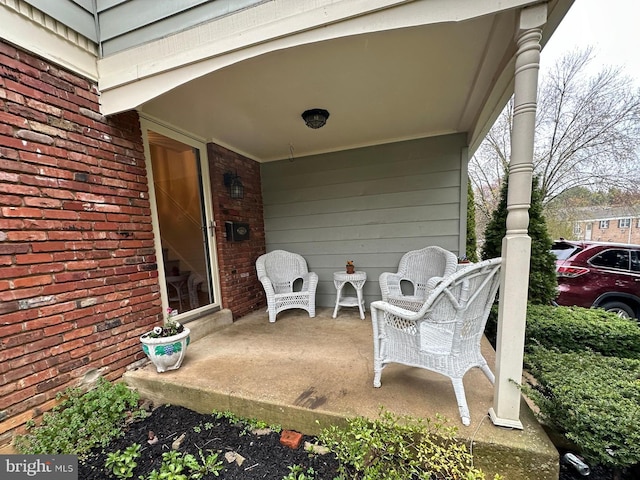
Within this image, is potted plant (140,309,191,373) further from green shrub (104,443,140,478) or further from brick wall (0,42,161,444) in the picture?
green shrub (104,443,140,478)

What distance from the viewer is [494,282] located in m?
1.54

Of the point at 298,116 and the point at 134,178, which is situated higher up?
the point at 298,116

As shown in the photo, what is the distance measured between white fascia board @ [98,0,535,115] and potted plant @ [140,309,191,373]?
1788 millimetres

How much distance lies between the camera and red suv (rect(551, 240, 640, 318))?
3580mm

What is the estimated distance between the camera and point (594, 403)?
3.89 ft

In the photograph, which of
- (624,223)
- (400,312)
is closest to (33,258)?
(400,312)

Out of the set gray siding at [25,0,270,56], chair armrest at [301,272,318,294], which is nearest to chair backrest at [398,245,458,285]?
chair armrest at [301,272,318,294]

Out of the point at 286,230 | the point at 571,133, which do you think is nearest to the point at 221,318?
the point at 286,230

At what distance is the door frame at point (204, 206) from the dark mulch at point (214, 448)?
95 centimetres

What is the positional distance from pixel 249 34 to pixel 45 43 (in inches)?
54.6

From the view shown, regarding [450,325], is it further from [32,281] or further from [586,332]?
[32,281]

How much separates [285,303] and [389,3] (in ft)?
9.81

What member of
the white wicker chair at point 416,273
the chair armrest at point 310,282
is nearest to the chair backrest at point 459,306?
the white wicker chair at point 416,273

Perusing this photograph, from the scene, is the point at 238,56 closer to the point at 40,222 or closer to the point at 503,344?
the point at 40,222
